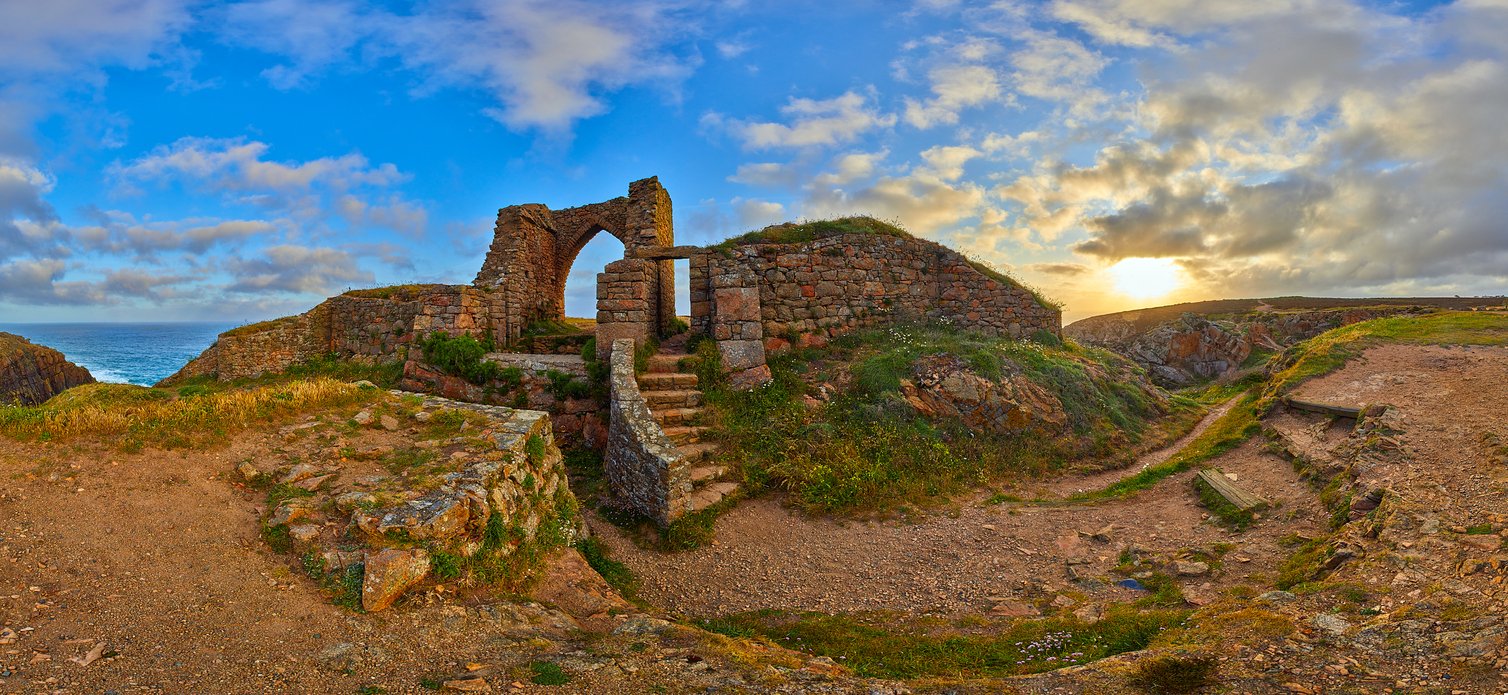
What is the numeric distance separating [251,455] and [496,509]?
2961mm

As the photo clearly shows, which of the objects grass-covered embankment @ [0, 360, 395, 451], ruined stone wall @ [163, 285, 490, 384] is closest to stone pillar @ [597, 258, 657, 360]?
ruined stone wall @ [163, 285, 490, 384]

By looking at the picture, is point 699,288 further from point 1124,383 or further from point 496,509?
point 1124,383

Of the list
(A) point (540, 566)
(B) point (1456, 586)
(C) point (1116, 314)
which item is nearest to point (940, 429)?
(B) point (1456, 586)

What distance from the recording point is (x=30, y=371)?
24.1m

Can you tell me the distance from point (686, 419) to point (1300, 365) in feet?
47.2

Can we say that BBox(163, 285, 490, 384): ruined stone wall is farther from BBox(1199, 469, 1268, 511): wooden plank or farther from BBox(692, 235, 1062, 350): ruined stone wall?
BBox(1199, 469, 1268, 511): wooden plank

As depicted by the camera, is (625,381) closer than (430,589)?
No

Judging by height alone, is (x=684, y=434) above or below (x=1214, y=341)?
below

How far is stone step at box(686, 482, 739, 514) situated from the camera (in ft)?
28.7

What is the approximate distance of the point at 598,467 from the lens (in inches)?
432

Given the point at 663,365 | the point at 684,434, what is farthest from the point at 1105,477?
the point at 663,365

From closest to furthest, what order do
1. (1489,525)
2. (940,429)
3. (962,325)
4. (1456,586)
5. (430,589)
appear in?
1. (1456,586)
2. (430,589)
3. (1489,525)
4. (940,429)
5. (962,325)

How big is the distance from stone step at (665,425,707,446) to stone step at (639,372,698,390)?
1.53 metres

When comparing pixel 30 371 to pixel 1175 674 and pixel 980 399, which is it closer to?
pixel 980 399
